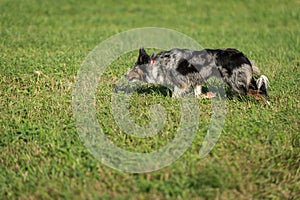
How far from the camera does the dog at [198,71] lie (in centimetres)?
732

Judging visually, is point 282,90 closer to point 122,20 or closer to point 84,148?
point 84,148

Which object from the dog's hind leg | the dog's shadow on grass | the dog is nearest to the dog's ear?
the dog

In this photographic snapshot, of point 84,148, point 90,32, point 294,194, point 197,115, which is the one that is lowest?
point 294,194

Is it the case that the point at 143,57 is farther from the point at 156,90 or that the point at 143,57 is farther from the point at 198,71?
the point at 198,71

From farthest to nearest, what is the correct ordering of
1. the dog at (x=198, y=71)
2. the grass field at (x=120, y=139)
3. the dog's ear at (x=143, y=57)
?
1. the dog's ear at (x=143, y=57)
2. the dog at (x=198, y=71)
3. the grass field at (x=120, y=139)

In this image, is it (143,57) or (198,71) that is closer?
(198,71)

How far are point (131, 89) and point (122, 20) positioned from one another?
956cm

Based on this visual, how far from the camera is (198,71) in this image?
7.61 meters

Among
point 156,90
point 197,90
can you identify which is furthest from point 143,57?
point 197,90

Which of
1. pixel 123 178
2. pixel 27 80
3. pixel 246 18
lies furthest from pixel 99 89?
pixel 246 18

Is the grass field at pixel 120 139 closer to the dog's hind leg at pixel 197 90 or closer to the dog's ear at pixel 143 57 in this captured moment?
the dog's hind leg at pixel 197 90

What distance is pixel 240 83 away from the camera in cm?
733

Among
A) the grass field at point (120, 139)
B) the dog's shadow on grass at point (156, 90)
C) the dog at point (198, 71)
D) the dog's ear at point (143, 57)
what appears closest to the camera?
the grass field at point (120, 139)

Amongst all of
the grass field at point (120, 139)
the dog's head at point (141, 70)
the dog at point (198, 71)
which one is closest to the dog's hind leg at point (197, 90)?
the dog at point (198, 71)
